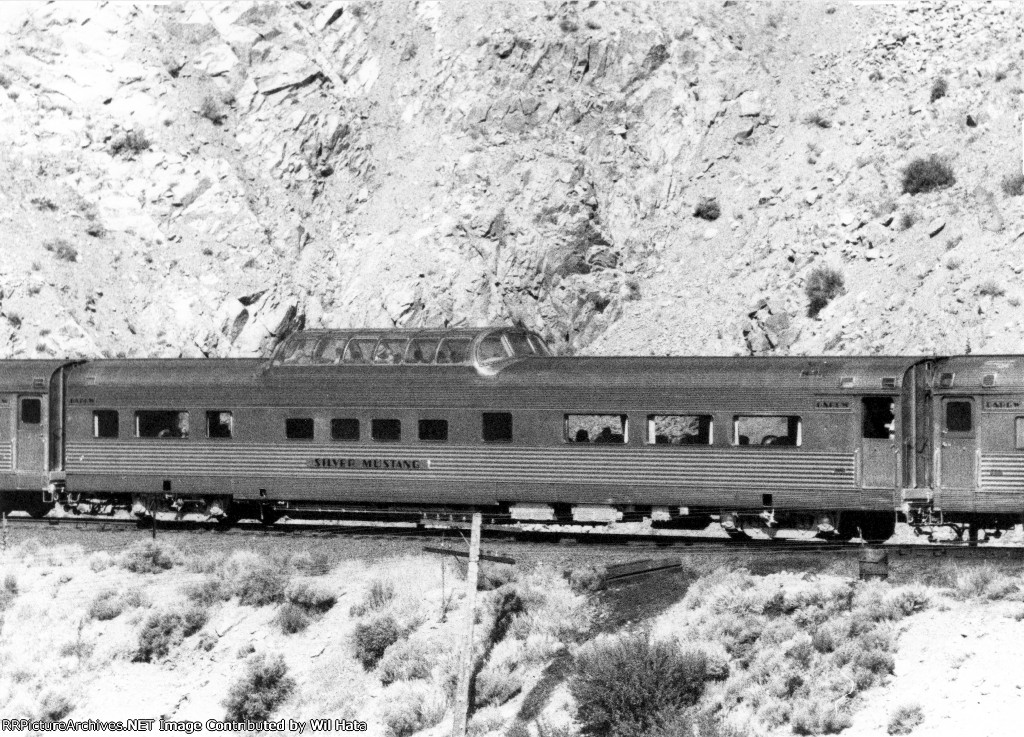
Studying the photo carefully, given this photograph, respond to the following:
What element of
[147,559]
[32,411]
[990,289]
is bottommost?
[147,559]

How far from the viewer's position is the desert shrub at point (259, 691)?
24.2 m

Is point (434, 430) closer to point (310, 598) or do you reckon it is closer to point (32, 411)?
point (310, 598)

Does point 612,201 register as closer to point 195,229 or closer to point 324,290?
point 324,290

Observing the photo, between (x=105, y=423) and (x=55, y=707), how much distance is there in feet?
31.7

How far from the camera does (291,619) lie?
26.4 m

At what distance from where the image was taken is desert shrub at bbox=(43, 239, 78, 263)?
4947 centimetres

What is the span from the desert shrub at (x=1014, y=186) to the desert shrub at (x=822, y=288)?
18.3 feet

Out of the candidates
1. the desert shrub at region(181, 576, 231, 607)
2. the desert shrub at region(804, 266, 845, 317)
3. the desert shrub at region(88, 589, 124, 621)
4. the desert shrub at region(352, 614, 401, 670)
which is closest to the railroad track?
the desert shrub at region(181, 576, 231, 607)

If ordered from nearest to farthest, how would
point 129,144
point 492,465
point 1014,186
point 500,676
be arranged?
1. point 500,676
2. point 492,465
3. point 1014,186
4. point 129,144

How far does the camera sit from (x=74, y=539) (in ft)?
105

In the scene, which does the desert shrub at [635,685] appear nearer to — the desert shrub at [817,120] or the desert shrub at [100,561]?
the desert shrub at [100,561]

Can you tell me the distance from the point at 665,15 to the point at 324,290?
693 inches

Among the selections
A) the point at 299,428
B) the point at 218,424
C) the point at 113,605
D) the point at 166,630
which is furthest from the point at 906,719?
the point at 218,424

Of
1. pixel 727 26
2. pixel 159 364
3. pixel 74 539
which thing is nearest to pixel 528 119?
pixel 727 26
